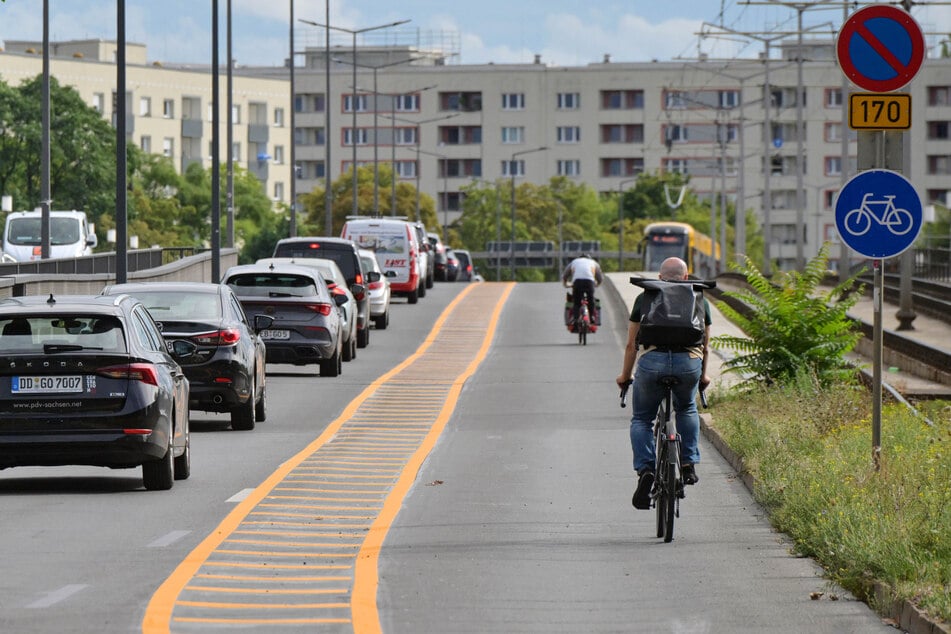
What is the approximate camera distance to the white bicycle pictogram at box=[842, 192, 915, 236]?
45.0 feet

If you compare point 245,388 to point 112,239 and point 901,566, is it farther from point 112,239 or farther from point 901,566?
point 112,239

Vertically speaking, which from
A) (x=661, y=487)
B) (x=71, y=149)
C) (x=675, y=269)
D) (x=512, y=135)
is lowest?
(x=661, y=487)

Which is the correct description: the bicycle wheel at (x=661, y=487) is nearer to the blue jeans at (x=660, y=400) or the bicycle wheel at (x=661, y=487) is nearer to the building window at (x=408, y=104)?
the blue jeans at (x=660, y=400)

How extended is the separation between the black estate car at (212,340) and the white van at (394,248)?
98.9ft

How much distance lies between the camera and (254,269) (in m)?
29.4

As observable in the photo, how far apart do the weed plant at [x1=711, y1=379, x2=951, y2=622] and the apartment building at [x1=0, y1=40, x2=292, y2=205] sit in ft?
368

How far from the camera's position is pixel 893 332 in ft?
121

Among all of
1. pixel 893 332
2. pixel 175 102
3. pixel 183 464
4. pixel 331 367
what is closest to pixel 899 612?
pixel 183 464

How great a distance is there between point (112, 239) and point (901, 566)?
9244 cm

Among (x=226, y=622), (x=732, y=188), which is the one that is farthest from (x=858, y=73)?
(x=732, y=188)

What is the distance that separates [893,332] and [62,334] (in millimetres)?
→ 24129

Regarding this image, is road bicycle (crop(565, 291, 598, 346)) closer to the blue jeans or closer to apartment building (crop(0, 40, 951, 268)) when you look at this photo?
the blue jeans

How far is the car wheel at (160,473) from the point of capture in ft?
50.3

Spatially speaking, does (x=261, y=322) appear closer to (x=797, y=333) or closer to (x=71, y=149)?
(x=797, y=333)
